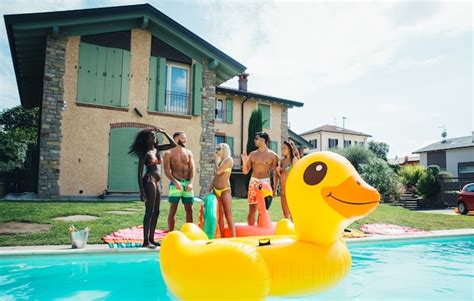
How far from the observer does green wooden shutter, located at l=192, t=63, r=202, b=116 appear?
1520cm

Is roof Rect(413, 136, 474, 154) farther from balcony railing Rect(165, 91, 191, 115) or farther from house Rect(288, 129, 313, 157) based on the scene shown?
balcony railing Rect(165, 91, 191, 115)

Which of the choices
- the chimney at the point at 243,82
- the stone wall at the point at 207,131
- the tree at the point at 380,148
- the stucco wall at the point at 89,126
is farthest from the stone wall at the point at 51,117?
the tree at the point at 380,148

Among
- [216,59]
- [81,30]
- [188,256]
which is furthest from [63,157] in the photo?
[188,256]

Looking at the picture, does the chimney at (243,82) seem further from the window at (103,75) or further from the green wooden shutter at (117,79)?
the green wooden shutter at (117,79)

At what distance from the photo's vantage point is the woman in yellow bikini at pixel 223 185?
18.1ft

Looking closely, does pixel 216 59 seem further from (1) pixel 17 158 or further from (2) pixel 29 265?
(2) pixel 29 265

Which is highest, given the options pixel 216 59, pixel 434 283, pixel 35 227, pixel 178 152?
pixel 216 59

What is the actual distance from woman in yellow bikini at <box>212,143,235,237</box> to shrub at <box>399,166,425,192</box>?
18485 millimetres

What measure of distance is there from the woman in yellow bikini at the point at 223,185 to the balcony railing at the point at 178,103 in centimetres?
993

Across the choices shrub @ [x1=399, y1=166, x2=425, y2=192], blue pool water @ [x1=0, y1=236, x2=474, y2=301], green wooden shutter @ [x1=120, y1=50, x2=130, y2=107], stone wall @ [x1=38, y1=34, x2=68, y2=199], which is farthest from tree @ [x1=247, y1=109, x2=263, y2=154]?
blue pool water @ [x1=0, y1=236, x2=474, y2=301]

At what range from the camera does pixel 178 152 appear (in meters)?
6.42

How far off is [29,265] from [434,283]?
242 inches

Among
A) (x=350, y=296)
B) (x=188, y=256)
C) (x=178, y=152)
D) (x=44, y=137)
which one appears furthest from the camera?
(x=44, y=137)

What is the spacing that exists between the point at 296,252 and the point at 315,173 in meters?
0.77
